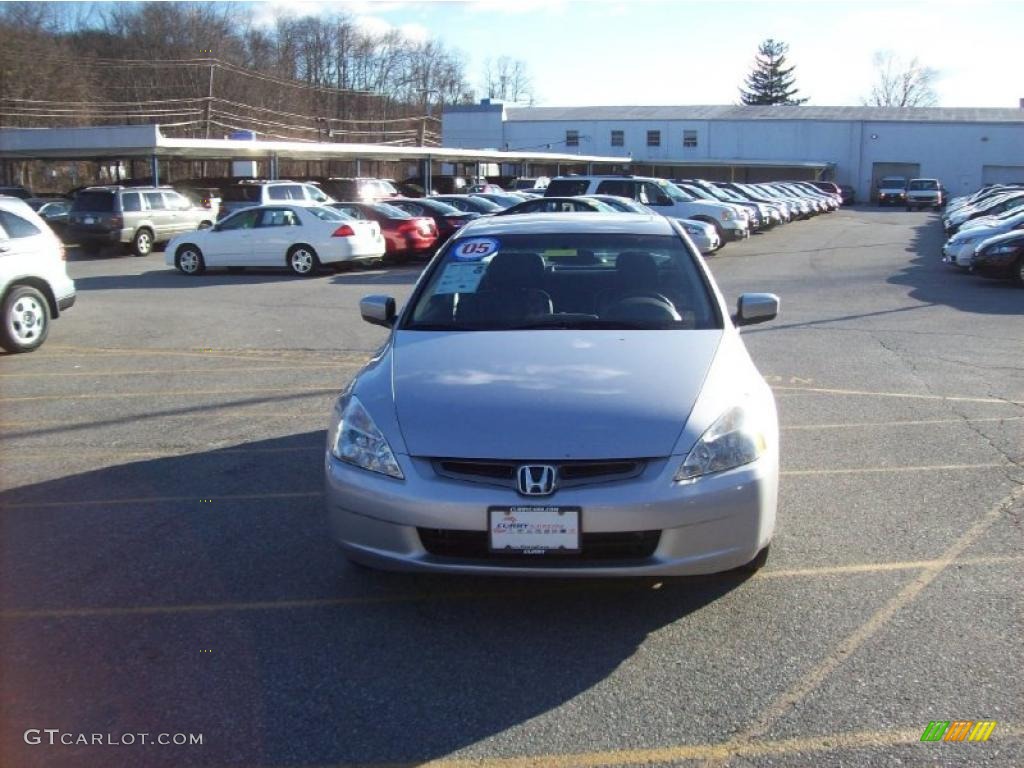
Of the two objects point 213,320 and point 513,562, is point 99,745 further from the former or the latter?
point 213,320

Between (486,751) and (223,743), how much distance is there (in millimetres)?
855

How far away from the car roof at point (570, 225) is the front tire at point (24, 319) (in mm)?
6594

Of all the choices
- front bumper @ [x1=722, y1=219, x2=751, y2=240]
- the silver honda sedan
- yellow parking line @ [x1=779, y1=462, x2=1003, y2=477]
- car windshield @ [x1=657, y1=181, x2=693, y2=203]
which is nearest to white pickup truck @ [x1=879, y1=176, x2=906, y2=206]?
front bumper @ [x1=722, y1=219, x2=751, y2=240]

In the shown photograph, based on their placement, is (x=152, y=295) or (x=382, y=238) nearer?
(x=152, y=295)

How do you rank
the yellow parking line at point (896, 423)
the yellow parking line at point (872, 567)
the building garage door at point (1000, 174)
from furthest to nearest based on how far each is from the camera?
1. the building garage door at point (1000, 174)
2. the yellow parking line at point (896, 423)
3. the yellow parking line at point (872, 567)

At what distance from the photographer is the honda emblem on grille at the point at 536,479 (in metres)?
3.65

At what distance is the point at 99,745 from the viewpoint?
3.14m

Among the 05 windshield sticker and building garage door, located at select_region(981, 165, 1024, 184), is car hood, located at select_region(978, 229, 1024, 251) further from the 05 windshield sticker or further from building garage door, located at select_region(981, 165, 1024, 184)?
building garage door, located at select_region(981, 165, 1024, 184)

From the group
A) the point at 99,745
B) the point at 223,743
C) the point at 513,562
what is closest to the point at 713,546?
the point at 513,562

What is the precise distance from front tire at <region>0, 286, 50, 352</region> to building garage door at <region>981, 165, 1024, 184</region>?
236 ft

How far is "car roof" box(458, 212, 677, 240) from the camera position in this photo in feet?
18.6

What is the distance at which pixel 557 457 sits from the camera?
3.68 m

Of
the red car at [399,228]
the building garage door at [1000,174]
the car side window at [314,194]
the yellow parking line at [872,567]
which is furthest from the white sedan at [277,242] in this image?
the building garage door at [1000,174]

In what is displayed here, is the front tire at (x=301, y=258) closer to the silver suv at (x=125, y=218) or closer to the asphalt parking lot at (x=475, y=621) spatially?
the silver suv at (x=125, y=218)
